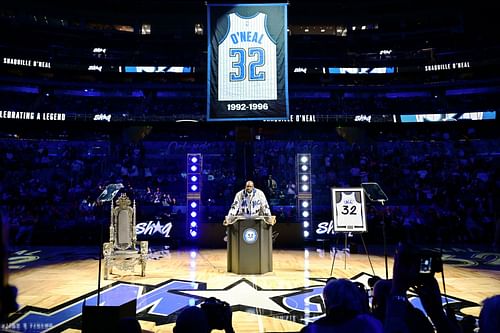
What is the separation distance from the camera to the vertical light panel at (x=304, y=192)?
1099 cm

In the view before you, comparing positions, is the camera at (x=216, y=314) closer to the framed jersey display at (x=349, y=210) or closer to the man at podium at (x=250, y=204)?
the framed jersey display at (x=349, y=210)

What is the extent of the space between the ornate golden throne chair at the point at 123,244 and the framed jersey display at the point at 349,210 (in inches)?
131

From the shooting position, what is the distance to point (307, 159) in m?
11.2

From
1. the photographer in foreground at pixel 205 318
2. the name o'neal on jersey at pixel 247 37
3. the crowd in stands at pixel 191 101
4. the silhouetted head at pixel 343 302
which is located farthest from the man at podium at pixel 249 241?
the crowd in stands at pixel 191 101

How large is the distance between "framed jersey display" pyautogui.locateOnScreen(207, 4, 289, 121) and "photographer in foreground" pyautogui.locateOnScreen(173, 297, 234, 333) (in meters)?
4.16

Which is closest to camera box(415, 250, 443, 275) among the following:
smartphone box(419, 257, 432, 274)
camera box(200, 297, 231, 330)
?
smartphone box(419, 257, 432, 274)

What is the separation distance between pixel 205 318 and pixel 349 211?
5.02 metres

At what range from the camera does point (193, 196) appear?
10.9 metres

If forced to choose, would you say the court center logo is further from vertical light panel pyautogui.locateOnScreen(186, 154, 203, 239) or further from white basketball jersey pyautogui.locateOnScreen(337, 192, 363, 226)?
vertical light panel pyautogui.locateOnScreen(186, 154, 203, 239)

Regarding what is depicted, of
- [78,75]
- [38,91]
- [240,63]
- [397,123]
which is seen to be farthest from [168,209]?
[38,91]

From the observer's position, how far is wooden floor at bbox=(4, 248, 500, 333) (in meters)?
4.01

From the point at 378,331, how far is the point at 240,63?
16.3ft

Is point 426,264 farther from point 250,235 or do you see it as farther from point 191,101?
point 191,101

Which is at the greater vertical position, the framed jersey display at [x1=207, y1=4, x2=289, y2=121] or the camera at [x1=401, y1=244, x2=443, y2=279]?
the framed jersey display at [x1=207, y1=4, x2=289, y2=121]
